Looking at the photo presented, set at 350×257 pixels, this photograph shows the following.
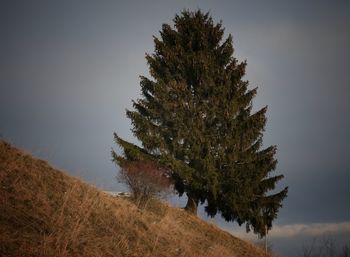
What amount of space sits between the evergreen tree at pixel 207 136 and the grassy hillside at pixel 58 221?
7.07 m

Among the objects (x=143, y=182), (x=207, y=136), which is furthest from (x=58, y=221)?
(x=207, y=136)

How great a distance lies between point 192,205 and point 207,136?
407 cm

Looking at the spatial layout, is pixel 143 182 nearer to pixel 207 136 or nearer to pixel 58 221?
pixel 207 136

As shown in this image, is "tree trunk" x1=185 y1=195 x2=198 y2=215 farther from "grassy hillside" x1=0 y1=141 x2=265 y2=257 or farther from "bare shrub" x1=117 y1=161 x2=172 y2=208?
"grassy hillside" x1=0 y1=141 x2=265 y2=257

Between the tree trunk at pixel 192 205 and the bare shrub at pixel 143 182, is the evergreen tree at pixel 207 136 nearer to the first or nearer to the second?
the tree trunk at pixel 192 205

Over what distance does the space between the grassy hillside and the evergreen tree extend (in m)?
7.07

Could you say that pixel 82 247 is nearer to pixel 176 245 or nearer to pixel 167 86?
pixel 176 245

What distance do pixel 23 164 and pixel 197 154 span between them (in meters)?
10.7

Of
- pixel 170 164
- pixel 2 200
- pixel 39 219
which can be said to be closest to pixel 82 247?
pixel 39 219

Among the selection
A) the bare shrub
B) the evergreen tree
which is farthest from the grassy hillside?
the evergreen tree

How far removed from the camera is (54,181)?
922cm

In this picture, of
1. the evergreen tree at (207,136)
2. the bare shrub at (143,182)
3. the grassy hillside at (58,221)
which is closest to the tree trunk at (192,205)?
the evergreen tree at (207,136)

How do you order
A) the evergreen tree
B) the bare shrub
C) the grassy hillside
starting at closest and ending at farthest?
the grassy hillside < the bare shrub < the evergreen tree

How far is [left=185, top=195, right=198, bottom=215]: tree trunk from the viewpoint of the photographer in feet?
62.2
